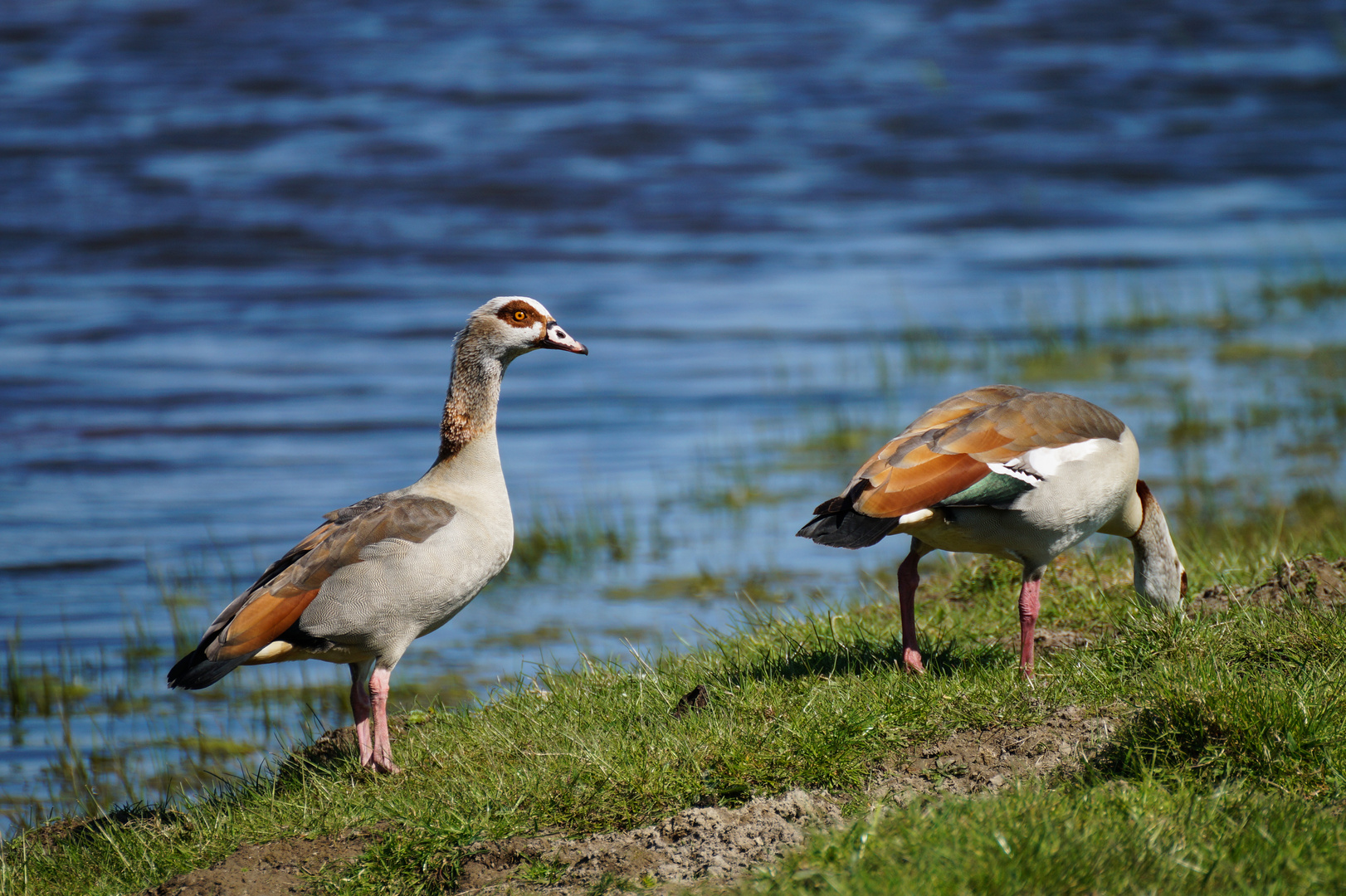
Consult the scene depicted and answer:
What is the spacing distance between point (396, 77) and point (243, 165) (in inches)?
277

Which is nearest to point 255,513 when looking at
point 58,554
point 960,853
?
point 58,554

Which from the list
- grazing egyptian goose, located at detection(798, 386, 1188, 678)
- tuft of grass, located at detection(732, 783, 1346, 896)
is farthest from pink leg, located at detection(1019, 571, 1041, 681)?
tuft of grass, located at detection(732, 783, 1346, 896)

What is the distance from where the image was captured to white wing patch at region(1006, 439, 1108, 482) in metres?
4.99

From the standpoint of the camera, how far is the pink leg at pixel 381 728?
520 cm

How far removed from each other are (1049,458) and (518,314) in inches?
95.3

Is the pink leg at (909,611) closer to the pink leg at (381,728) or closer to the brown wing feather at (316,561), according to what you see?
the brown wing feather at (316,561)

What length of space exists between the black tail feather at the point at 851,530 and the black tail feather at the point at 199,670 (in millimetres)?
2206

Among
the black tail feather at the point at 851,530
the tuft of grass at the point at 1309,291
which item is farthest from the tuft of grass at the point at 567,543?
the tuft of grass at the point at 1309,291

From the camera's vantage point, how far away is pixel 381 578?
5.26 m

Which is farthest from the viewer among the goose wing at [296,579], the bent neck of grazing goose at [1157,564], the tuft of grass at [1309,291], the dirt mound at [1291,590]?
the tuft of grass at [1309,291]

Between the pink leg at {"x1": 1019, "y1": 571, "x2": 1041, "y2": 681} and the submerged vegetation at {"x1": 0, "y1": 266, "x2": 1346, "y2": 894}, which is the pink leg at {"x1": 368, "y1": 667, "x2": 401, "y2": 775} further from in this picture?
the pink leg at {"x1": 1019, "y1": 571, "x2": 1041, "y2": 681}

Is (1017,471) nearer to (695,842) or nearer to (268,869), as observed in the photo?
(695,842)

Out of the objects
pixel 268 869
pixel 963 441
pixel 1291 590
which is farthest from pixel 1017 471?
pixel 268 869

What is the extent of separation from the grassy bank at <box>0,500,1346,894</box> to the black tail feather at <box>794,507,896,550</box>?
0.59 metres
